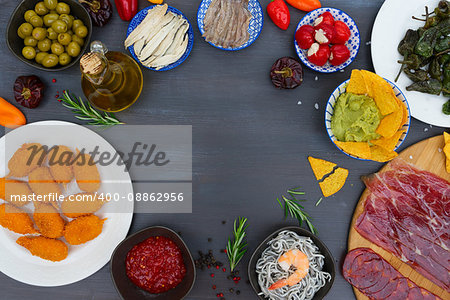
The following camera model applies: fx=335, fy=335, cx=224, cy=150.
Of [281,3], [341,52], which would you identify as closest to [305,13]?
[281,3]

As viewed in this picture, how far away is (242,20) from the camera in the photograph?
150 centimetres

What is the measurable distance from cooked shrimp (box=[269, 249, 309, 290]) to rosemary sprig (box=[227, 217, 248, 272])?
210 mm

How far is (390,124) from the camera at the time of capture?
4.68 ft

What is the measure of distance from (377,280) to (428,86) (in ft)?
2.97

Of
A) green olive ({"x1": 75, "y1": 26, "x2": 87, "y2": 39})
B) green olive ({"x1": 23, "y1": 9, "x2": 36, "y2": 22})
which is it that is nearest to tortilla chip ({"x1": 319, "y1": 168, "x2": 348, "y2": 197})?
green olive ({"x1": 75, "y1": 26, "x2": 87, "y2": 39})

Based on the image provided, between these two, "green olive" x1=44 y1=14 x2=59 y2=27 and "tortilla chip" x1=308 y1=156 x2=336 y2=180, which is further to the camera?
"tortilla chip" x1=308 y1=156 x2=336 y2=180

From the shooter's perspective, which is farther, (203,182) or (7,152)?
(203,182)

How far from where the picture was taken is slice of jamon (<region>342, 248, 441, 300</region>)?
4.99 ft

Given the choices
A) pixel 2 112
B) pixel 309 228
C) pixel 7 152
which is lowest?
pixel 309 228

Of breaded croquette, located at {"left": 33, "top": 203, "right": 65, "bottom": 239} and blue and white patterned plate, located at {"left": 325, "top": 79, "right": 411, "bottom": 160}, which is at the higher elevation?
blue and white patterned plate, located at {"left": 325, "top": 79, "right": 411, "bottom": 160}

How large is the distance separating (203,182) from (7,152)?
0.89 metres

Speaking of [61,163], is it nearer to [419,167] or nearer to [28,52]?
[28,52]

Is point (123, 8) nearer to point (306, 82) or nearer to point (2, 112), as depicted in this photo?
point (2, 112)

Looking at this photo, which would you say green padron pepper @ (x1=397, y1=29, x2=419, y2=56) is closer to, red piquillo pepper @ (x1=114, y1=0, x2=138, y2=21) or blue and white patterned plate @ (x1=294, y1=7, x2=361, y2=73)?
blue and white patterned plate @ (x1=294, y1=7, x2=361, y2=73)
